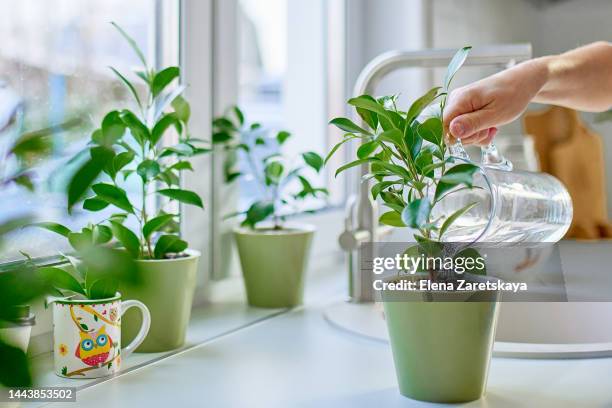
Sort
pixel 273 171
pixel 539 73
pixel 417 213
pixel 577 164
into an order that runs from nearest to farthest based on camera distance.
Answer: pixel 417 213
pixel 539 73
pixel 273 171
pixel 577 164

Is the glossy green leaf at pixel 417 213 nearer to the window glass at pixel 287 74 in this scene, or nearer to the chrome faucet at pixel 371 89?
the chrome faucet at pixel 371 89

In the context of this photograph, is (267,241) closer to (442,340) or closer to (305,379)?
(305,379)

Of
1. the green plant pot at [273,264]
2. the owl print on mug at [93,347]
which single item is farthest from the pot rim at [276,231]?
the owl print on mug at [93,347]

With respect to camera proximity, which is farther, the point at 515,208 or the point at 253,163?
the point at 253,163

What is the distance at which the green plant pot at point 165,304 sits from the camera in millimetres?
929

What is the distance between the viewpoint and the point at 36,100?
0.97 metres

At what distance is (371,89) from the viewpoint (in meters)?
1.22

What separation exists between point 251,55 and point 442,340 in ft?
3.48

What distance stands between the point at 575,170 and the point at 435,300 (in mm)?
1424

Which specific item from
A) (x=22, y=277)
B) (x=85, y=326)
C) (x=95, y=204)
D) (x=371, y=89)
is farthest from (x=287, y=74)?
(x=22, y=277)

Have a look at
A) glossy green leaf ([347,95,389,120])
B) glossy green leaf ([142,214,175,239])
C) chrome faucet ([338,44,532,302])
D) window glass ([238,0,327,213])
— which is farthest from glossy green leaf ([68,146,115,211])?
window glass ([238,0,327,213])

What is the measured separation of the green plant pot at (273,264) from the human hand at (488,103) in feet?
1.42

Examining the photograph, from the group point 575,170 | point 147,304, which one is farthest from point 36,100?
point 575,170

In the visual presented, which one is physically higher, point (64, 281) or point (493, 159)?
point (493, 159)
